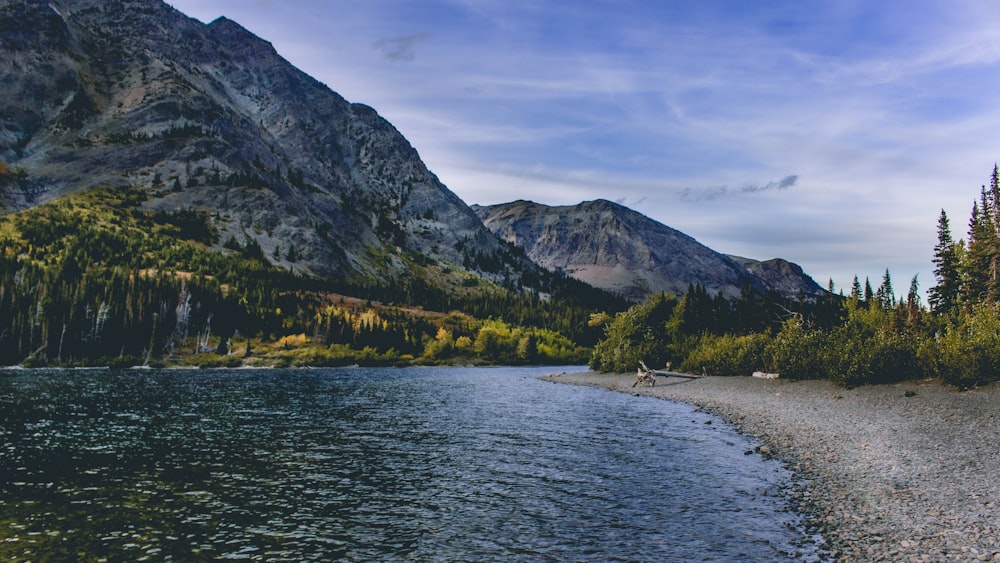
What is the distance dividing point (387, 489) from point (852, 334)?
64.0m

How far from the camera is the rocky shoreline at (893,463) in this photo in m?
18.9

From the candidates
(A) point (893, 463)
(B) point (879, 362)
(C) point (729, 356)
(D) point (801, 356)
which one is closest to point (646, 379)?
(C) point (729, 356)

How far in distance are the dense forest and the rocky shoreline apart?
2785 millimetres

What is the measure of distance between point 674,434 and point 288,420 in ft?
111

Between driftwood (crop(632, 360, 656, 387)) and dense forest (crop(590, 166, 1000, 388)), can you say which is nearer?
dense forest (crop(590, 166, 1000, 388))

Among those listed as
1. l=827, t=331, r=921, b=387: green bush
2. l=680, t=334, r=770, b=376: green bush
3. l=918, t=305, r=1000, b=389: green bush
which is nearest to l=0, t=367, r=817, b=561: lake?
l=827, t=331, r=921, b=387: green bush

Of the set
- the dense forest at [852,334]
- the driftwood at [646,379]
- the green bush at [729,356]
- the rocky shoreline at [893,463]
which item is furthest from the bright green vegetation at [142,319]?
the rocky shoreline at [893,463]

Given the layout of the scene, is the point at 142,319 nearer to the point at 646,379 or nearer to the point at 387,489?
the point at 646,379

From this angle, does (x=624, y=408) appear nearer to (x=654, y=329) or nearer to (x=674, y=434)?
(x=674, y=434)

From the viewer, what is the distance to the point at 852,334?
231ft

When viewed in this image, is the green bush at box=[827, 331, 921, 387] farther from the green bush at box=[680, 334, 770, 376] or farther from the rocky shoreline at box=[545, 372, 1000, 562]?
the green bush at box=[680, 334, 770, 376]

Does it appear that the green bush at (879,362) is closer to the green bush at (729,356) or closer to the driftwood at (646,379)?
the green bush at (729,356)

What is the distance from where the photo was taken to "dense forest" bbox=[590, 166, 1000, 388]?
167 ft

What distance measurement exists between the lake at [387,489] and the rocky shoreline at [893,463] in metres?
1.74
